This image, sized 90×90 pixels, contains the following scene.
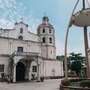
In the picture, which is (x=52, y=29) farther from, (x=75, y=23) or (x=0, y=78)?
(x=75, y=23)

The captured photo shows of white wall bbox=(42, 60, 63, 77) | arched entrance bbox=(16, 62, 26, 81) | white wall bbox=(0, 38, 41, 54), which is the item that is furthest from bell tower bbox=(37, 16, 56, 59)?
arched entrance bbox=(16, 62, 26, 81)

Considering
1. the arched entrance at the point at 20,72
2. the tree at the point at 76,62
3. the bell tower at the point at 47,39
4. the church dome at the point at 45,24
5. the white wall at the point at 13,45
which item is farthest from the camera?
the tree at the point at 76,62

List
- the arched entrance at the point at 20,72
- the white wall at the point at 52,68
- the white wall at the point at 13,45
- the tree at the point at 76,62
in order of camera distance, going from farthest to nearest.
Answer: the tree at the point at 76,62 → the white wall at the point at 52,68 → the arched entrance at the point at 20,72 → the white wall at the point at 13,45

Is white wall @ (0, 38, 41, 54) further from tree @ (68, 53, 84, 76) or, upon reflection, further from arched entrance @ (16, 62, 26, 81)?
tree @ (68, 53, 84, 76)

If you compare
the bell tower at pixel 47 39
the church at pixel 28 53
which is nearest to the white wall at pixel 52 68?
the church at pixel 28 53

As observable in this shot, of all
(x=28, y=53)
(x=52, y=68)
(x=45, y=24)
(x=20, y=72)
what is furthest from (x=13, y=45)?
(x=45, y=24)

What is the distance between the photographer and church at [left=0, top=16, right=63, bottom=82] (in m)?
44.3

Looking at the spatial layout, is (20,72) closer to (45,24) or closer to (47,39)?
(47,39)

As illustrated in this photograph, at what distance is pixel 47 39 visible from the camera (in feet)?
178

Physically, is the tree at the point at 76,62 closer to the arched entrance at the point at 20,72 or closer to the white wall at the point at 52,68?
the white wall at the point at 52,68

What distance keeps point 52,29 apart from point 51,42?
3.35 metres

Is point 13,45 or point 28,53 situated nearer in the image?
point 28,53

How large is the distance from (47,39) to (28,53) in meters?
11.3

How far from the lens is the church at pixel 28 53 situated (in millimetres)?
44281
